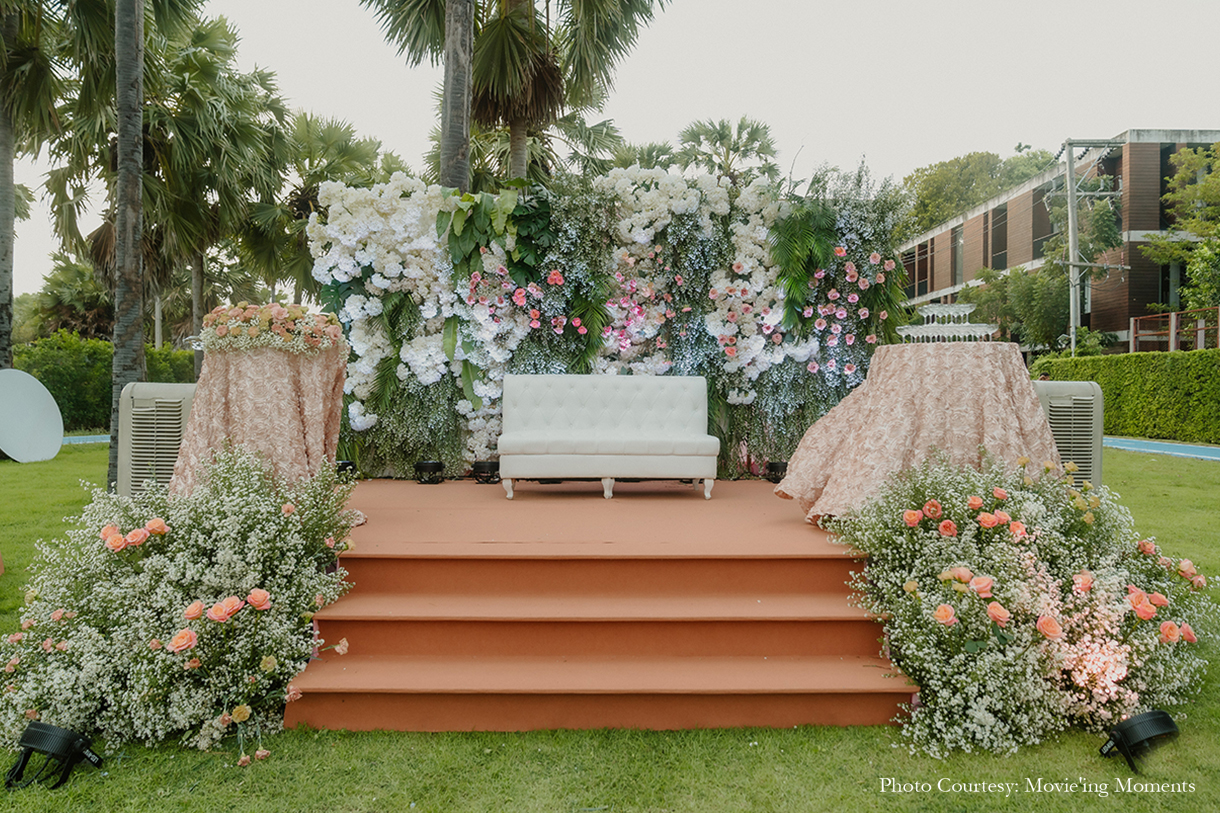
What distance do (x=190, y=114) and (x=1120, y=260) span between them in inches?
1015

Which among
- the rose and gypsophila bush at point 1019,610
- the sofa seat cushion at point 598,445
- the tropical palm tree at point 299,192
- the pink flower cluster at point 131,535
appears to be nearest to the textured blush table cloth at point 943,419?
the rose and gypsophila bush at point 1019,610

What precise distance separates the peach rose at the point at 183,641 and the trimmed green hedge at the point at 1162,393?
12.9 m

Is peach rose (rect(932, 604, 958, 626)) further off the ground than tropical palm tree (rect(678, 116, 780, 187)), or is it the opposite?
tropical palm tree (rect(678, 116, 780, 187))

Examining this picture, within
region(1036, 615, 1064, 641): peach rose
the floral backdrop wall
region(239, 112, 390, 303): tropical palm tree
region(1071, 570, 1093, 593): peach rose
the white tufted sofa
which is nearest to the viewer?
region(1036, 615, 1064, 641): peach rose

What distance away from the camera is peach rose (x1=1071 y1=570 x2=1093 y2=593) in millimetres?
2461

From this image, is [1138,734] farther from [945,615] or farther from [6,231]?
[6,231]

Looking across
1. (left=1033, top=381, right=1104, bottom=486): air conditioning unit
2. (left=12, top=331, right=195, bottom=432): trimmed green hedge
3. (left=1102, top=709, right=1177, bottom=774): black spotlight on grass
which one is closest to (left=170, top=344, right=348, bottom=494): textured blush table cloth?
(left=1102, top=709, right=1177, bottom=774): black spotlight on grass

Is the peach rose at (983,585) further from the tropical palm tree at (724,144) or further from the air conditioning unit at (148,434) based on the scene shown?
the tropical palm tree at (724,144)

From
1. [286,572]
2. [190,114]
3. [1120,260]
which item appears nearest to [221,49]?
[190,114]

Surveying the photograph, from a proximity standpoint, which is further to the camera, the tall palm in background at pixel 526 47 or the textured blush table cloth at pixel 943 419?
the tall palm in background at pixel 526 47

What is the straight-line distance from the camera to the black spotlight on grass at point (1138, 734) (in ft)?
7.08

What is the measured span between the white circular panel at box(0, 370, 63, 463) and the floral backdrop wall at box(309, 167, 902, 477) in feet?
7.29

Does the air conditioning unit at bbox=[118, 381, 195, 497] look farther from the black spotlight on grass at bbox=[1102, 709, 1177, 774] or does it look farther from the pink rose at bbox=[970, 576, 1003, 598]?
the black spotlight on grass at bbox=[1102, 709, 1177, 774]

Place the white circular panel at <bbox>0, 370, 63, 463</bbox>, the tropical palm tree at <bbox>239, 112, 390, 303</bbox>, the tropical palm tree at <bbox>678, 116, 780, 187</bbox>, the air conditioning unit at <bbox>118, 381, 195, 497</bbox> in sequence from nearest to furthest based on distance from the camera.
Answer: the white circular panel at <bbox>0, 370, 63, 463</bbox>, the air conditioning unit at <bbox>118, 381, 195, 497</bbox>, the tropical palm tree at <bbox>239, 112, 390, 303</bbox>, the tropical palm tree at <bbox>678, 116, 780, 187</bbox>
